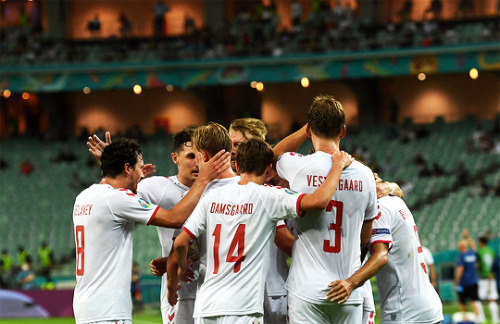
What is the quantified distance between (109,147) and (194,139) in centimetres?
61

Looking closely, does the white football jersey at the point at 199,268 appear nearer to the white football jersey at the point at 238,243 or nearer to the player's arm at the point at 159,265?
the player's arm at the point at 159,265

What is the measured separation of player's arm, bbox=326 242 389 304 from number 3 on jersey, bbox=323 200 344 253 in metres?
0.21

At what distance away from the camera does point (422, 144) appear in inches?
1171

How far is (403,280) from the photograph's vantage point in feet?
19.7

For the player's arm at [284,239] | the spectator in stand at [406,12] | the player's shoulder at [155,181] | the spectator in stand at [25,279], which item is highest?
the spectator in stand at [406,12]

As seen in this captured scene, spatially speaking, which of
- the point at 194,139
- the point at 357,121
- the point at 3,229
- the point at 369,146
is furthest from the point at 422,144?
the point at 194,139

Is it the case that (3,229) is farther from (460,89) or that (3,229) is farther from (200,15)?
(460,89)

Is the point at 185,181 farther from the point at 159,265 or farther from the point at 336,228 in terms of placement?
the point at 336,228

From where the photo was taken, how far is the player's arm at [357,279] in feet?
17.2

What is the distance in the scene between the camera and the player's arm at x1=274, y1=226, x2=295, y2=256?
5594 millimetres

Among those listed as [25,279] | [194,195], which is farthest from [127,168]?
[25,279]

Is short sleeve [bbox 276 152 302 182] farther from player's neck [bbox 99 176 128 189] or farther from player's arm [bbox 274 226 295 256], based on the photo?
player's neck [bbox 99 176 128 189]

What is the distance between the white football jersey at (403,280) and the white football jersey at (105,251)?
1.81 metres

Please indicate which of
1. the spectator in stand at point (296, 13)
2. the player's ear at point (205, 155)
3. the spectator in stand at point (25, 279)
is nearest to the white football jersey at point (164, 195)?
the player's ear at point (205, 155)
